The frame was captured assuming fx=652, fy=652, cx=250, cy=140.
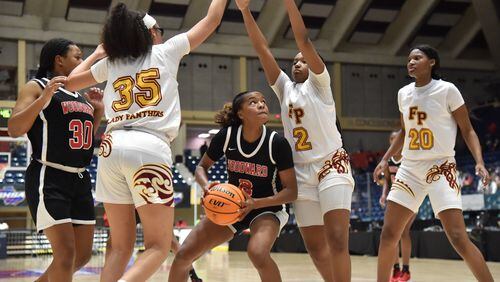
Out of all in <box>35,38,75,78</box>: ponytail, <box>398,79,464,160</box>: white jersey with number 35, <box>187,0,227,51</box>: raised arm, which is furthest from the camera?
<box>398,79,464,160</box>: white jersey with number 35

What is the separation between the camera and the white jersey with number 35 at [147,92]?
3.68 metres

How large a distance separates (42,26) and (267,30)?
25.0ft

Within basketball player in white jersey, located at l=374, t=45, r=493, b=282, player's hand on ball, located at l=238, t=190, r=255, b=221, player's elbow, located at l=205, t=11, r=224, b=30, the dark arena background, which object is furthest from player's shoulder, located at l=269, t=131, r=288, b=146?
the dark arena background

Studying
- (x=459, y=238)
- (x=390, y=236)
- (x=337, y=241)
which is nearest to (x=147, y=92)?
(x=337, y=241)

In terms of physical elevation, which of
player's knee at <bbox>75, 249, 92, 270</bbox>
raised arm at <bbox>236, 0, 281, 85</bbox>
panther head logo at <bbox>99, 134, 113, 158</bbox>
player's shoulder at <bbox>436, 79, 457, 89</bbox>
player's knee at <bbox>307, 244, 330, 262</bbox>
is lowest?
player's knee at <bbox>75, 249, 92, 270</bbox>

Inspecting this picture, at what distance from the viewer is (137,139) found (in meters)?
3.61

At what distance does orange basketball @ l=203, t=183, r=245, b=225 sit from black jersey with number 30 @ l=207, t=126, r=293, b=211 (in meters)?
0.31

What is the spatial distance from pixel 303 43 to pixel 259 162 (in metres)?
0.94

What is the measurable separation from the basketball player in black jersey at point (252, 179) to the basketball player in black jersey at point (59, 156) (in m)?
0.76

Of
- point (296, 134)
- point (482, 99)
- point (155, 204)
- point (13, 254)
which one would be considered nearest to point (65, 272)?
point (155, 204)

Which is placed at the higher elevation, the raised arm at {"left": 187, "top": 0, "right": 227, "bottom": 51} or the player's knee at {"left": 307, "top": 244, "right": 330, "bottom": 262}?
the raised arm at {"left": 187, "top": 0, "right": 227, "bottom": 51}

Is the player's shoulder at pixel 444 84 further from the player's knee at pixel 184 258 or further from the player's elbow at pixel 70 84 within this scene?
the player's elbow at pixel 70 84

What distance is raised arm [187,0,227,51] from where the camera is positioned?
395cm

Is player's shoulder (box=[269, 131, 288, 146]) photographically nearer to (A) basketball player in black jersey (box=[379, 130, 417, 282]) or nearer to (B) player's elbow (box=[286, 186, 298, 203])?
(B) player's elbow (box=[286, 186, 298, 203])
